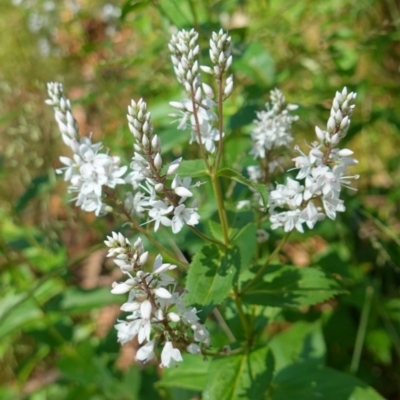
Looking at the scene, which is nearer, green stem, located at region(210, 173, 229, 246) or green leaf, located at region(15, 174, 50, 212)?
green stem, located at region(210, 173, 229, 246)

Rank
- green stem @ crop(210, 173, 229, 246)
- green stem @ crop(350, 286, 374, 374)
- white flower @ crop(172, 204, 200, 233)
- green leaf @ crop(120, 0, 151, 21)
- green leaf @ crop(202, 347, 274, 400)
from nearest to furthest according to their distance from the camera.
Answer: white flower @ crop(172, 204, 200, 233) → green stem @ crop(210, 173, 229, 246) → green leaf @ crop(202, 347, 274, 400) → green leaf @ crop(120, 0, 151, 21) → green stem @ crop(350, 286, 374, 374)

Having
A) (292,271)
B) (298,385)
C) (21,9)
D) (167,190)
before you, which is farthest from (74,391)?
(21,9)

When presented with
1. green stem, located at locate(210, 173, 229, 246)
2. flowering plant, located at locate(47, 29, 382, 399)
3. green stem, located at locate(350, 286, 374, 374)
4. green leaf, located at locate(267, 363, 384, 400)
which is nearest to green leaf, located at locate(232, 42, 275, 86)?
flowering plant, located at locate(47, 29, 382, 399)

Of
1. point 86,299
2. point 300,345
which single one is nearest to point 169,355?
point 300,345

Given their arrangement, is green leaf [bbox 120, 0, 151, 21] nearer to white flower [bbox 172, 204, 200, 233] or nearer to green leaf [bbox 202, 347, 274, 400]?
white flower [bbox 172, 204, 200, 233]

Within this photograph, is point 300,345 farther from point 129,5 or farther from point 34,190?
point 34,190

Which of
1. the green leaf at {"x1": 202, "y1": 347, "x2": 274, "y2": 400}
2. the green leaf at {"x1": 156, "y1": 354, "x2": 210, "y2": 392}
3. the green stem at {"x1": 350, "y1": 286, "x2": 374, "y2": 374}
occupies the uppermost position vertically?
the green leaf at {"x1": 202, "y1": 347, "x2": 274, "y2": 400}

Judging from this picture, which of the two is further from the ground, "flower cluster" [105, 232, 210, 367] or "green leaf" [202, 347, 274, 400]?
"flower cluster" [105, 232, 210, 367]
